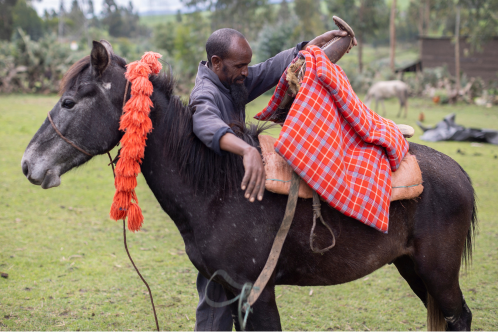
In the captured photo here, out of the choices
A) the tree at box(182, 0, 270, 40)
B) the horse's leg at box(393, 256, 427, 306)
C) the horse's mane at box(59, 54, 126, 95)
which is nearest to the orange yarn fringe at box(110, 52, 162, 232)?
the horse's mane at box(59, 54, 126, 95)

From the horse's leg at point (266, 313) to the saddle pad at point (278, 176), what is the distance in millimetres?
519

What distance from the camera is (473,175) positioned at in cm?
744

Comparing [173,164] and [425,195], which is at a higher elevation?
[173,164]

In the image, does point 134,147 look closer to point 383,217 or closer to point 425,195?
point 383,217

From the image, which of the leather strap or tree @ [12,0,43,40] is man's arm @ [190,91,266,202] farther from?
tree @ [12,0,43,40]

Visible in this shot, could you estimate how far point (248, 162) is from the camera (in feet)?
6.01

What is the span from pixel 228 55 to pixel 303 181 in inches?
33.6

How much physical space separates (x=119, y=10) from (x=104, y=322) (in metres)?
80.1

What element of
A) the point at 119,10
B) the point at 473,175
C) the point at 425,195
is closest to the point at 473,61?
the point at 473,175

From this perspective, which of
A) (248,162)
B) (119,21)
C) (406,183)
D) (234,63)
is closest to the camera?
(248,162)

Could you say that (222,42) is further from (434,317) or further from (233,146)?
(434,317)

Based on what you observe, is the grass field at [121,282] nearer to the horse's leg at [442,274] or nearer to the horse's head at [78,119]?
the horse's head at [78,119]

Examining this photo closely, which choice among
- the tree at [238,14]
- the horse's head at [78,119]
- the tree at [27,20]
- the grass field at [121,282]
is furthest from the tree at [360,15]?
the horse's head at [78,119]

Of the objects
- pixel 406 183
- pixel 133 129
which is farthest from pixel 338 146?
pixel 133 129
